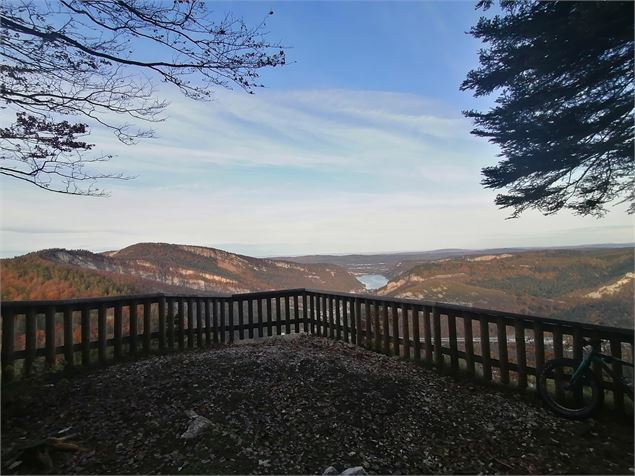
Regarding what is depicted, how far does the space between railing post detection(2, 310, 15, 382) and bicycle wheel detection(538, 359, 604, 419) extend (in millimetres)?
6865

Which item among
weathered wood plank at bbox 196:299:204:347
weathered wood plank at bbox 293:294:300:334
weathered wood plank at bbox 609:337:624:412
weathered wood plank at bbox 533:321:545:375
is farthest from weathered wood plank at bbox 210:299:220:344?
weathered wood plank at bbox 609:337:624:412

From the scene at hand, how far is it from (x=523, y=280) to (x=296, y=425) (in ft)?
52.0

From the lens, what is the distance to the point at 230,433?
3166mm

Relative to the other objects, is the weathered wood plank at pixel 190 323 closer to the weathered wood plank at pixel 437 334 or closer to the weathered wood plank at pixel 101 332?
the weathered wood plank at pixel 101 332

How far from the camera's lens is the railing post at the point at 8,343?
4.55 m

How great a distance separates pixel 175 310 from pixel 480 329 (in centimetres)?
578

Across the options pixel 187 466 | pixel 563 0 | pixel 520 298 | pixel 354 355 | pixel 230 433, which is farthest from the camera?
pixel 520 298

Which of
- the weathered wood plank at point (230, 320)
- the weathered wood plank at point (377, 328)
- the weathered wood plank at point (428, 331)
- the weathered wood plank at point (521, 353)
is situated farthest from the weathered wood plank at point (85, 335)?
the weathered wood plank at point (521, 353)

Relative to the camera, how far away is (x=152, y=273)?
48.7 feet

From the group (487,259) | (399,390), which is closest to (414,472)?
(399,390)

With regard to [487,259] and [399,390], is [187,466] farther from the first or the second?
[487,259]

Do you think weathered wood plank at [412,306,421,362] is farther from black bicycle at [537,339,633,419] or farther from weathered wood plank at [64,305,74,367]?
weathered wood plank at [64,305,74,367]

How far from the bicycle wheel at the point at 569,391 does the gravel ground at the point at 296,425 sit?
0.13m

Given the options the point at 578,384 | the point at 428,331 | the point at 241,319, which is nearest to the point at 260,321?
the point at 241,319
